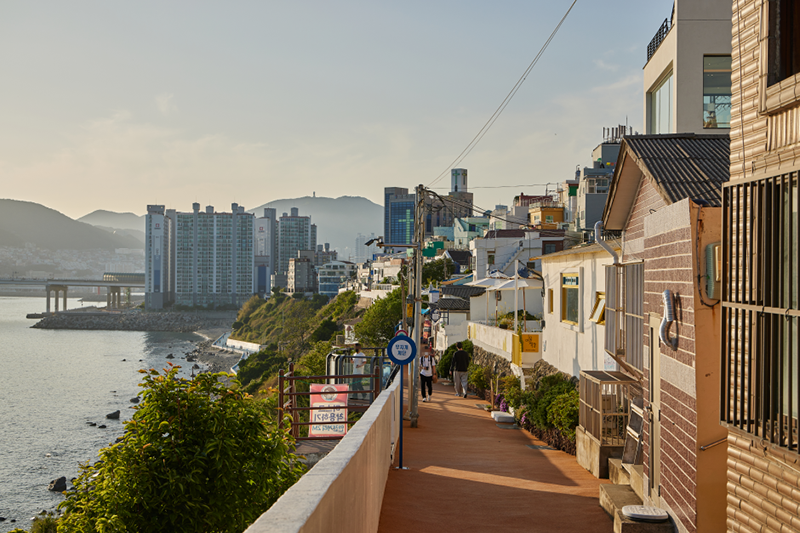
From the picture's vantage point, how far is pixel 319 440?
11812 millimetres

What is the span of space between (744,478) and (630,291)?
14.0 feet

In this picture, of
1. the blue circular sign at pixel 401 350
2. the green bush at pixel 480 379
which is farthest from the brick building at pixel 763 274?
the green bush at pixel 480 379

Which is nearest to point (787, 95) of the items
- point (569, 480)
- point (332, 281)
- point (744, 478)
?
point (744, 478)

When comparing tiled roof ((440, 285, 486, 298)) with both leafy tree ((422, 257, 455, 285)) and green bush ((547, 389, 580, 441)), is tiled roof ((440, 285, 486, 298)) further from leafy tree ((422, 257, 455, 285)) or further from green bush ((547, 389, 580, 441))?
leafy tree ((422, 257, 455, 285))

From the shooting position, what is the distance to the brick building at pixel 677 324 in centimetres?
470

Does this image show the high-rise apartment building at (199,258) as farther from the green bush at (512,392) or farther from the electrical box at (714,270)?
the electrical box at (714,270)

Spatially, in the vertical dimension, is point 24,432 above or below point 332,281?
below

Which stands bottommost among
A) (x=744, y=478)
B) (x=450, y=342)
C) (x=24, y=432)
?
(x=24, y=432)

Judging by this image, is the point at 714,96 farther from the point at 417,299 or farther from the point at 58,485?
the point at 58,485

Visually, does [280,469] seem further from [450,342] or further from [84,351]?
[84,351]

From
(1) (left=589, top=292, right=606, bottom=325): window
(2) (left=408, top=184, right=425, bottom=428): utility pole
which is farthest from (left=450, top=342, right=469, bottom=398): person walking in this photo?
(1) (left=589, top=292, right=606, bottom=325): window

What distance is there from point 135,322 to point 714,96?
150386 millimetres

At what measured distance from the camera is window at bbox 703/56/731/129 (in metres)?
13.0

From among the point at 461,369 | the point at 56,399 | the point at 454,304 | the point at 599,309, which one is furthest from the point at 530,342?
the point at 56,399
